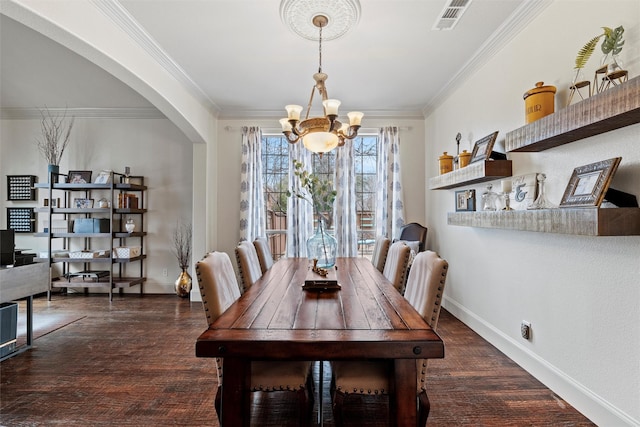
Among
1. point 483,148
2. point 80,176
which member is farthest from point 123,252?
point 483,148

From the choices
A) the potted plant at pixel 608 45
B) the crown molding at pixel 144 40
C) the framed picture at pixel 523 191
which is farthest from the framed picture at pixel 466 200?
the crown molding at pixel 144 40

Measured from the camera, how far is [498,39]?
290 cm

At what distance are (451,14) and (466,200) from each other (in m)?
1.77

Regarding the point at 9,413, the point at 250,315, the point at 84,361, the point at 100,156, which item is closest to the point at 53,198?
the point at 100,156

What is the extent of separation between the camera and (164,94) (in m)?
3.49

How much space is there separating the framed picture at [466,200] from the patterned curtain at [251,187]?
2.76m

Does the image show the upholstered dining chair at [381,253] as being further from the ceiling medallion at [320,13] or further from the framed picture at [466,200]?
the ceiling medallion at [320,13]

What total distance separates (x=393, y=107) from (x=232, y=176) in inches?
103

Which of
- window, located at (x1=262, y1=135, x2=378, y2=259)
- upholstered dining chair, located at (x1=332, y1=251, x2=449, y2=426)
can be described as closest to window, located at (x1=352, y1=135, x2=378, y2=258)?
window, located at (x1=262, y1=135, x2=378, y2=259)

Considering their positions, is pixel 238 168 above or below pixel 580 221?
above

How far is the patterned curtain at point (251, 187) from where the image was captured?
4.90 metres

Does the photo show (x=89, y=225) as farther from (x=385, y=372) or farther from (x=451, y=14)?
(x=451, y=14)

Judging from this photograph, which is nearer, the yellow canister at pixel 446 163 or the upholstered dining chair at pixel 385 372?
the upholstered dining chair at pixel 385 372

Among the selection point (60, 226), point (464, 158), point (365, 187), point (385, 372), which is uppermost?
point (464, 158)
